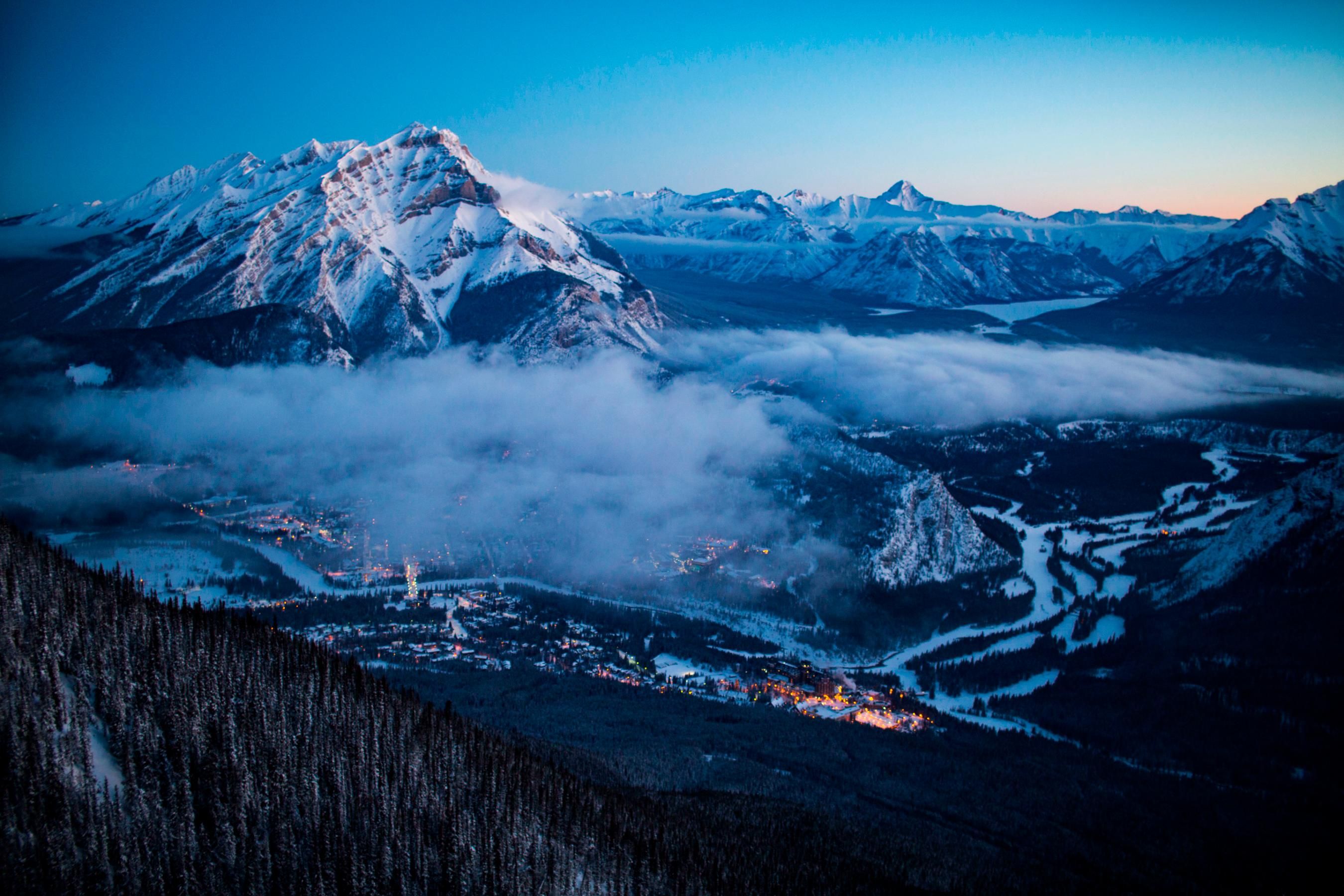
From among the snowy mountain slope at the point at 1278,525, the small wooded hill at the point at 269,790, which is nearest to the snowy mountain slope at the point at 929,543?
the snowy mountain slope at the point at 1278,525

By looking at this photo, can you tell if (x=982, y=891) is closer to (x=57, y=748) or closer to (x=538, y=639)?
(x=57, y=748)

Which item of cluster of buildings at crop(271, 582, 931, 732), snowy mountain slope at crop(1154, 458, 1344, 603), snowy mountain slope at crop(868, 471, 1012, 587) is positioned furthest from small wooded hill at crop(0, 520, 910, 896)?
snowy mountain slope at crop(1154, 458, 1344, 603)

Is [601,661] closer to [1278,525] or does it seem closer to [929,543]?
[929,543]

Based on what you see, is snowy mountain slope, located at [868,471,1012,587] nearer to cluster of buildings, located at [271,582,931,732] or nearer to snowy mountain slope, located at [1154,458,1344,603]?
cluster of buildings, located at [271,582,931,732]

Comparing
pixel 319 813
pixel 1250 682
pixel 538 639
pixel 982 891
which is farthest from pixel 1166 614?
pixel 319 813

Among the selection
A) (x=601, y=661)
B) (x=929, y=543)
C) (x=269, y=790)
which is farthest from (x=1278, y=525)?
(x=269, y=790)

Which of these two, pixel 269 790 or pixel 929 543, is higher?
pixel 269 790
